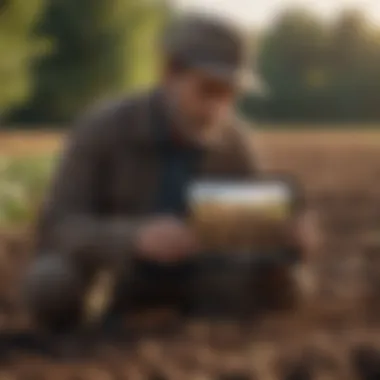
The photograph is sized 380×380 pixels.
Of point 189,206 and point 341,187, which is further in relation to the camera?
point 341,187

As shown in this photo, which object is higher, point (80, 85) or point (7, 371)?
point (80, 85)

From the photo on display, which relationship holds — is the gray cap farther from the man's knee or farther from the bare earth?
the man's knee

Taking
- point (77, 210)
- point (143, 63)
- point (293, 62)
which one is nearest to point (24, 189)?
point (77, 210)

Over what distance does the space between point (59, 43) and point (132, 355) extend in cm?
30

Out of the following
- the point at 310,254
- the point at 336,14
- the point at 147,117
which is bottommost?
the point at 310,254

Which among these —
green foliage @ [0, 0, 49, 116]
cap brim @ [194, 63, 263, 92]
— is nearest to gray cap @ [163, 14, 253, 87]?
cap brim @ [194, 63, 263, 92]

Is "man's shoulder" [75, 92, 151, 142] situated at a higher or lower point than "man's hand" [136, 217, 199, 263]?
higher

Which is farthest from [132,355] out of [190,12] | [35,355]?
[190,12]

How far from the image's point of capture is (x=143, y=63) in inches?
52.3

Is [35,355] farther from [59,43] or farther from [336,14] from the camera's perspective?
[336,14]

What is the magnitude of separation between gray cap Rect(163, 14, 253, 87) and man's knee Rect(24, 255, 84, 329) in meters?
0.22

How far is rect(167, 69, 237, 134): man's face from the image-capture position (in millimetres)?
1329

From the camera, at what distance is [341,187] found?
4.65 ft

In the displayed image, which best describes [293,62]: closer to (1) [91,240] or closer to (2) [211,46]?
(2) [211,46]
